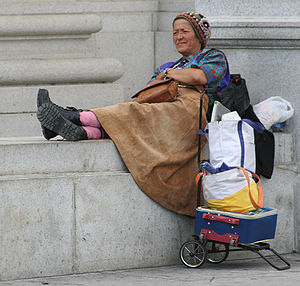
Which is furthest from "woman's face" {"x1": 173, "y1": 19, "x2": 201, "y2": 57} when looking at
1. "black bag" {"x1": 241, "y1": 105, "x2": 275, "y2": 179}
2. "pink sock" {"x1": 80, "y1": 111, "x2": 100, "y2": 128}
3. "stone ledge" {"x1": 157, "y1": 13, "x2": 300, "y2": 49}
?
"pink sock" {"x1": 80, "y1": 111, "x2": 100, "y2": 128}

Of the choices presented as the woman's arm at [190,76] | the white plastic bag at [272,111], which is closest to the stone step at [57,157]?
the woman's arm at [190,76]

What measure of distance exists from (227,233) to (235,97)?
1.00m

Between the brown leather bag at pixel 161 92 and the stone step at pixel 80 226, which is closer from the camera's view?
the stone step at pixel 80 226

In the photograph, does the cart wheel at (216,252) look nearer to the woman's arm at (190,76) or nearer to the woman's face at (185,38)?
the woman's arm at (190,76)

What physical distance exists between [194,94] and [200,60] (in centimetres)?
27

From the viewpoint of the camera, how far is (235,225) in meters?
5.54

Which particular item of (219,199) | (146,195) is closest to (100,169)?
(146,195)

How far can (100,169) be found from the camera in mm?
5734

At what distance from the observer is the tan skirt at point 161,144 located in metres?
5.77

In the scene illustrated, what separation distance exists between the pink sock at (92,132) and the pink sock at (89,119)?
0.03 metres

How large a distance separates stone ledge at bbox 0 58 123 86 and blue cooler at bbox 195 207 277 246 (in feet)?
7.58

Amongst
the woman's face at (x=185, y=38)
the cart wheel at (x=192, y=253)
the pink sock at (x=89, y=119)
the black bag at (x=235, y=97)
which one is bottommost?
the cart wheel at (x=192, y=253)

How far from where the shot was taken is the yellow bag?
5574 mm

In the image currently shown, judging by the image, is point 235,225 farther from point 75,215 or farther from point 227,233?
point 75,215
